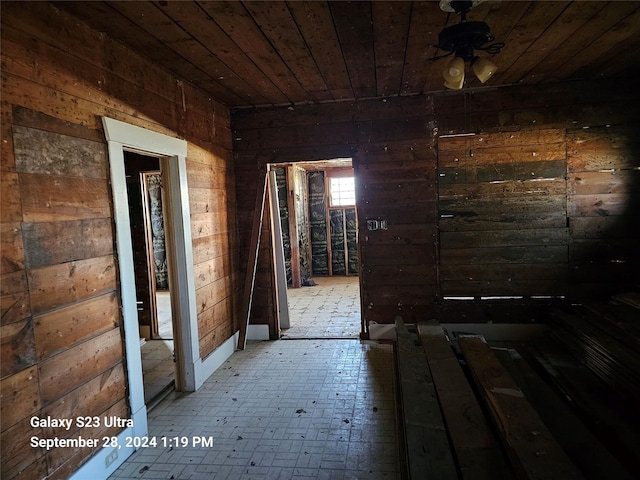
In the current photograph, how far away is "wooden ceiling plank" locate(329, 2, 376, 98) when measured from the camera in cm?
214

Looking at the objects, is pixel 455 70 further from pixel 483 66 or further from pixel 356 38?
pixel 356 38

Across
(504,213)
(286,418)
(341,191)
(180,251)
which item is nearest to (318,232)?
(341,191)

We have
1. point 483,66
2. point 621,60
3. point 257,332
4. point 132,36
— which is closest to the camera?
point 483,66

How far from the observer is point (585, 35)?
2.61 m

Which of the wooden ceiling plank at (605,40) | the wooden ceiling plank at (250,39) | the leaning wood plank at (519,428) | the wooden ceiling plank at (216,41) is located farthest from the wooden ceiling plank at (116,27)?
the leaning wood plank at (519,428)

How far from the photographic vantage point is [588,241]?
146 inches

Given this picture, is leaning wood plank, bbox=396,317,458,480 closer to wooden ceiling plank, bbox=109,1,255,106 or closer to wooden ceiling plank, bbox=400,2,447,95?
wooden ceiling plank, bbox=400,2,447,95

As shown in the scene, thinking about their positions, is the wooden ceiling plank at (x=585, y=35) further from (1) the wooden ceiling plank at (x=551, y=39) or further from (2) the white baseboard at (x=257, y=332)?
(2) the white baseboard at (x=257, y=332)

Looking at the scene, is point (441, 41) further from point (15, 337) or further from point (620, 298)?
point (620, 298)

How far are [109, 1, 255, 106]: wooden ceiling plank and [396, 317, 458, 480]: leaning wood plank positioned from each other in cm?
263

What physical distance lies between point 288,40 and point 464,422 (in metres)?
2.53

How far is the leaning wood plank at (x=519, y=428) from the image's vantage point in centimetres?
168

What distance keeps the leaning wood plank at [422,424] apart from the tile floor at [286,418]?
276mm

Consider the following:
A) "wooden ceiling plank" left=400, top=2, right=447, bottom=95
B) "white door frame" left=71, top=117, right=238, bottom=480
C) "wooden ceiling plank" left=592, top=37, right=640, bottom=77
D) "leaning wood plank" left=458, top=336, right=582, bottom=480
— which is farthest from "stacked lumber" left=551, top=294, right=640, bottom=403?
"white door frame" left=71, top=117, right=238, bottom=480
